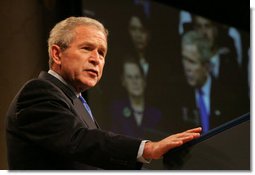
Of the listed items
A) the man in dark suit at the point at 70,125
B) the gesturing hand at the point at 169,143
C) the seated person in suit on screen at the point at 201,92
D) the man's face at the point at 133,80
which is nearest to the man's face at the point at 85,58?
the man in dark suit at the point at 70,125

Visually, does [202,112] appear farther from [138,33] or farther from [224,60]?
[138,33]

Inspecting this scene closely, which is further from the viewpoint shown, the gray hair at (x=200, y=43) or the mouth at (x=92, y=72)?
the gray hair at (x=200, y=43)

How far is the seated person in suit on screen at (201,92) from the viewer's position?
13.0ft

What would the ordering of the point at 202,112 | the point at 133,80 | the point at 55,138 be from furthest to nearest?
the point at 202,112
the point at 133,80
the point at 55,138

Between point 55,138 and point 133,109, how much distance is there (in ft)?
7.66

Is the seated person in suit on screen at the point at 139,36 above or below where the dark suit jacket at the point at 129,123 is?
above

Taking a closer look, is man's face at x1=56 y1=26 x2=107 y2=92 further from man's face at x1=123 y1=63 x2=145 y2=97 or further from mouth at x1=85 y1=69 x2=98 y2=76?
man's face at x1=123 y1=63 x2=145 y2=97

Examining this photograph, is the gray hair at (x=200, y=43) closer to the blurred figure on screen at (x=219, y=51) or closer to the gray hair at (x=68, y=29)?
the blurred figure on screen at (x=219, y=51)

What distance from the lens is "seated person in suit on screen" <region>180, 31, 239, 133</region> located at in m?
3.95

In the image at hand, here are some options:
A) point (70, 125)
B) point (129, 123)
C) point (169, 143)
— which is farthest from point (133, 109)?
point (169, 143)

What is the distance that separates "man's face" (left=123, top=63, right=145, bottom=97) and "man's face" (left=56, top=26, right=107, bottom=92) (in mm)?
2112

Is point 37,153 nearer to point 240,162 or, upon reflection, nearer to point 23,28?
point 240,162

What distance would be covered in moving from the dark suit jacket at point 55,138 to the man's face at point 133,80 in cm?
222

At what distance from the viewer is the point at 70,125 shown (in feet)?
4.79
